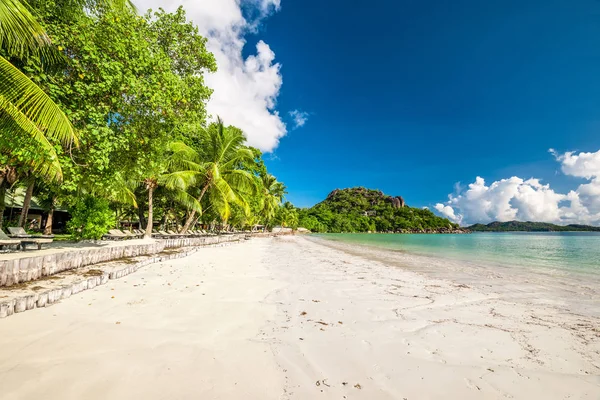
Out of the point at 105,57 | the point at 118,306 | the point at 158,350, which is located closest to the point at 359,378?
the point at 158,350

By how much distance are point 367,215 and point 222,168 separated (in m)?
110

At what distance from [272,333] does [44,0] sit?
9351mm

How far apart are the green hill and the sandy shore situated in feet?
280

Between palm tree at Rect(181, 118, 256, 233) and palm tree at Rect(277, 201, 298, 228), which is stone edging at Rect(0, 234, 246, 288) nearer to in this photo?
palm tree at Rect(181, 118, 256, 233)

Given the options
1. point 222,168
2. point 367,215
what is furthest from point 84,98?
point 367,215

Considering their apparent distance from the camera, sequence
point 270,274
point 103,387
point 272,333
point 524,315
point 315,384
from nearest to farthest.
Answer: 1. point 103,387
2. point 315,384
3. point 272,333
4. point 524,315
5. point 270,274

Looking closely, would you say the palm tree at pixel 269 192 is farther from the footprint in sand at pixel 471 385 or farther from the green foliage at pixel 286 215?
the footprint in sand at pixel 471 385

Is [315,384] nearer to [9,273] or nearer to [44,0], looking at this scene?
[9,273]

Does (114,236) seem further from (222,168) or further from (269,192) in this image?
(269,192)

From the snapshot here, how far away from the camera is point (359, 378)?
2.17 m

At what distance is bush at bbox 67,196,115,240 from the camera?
9328 mm

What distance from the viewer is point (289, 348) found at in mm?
2629

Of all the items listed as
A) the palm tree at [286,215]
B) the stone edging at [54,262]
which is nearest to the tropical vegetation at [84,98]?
the stone edging at [54,262]

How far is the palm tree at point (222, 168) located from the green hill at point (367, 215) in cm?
7274
